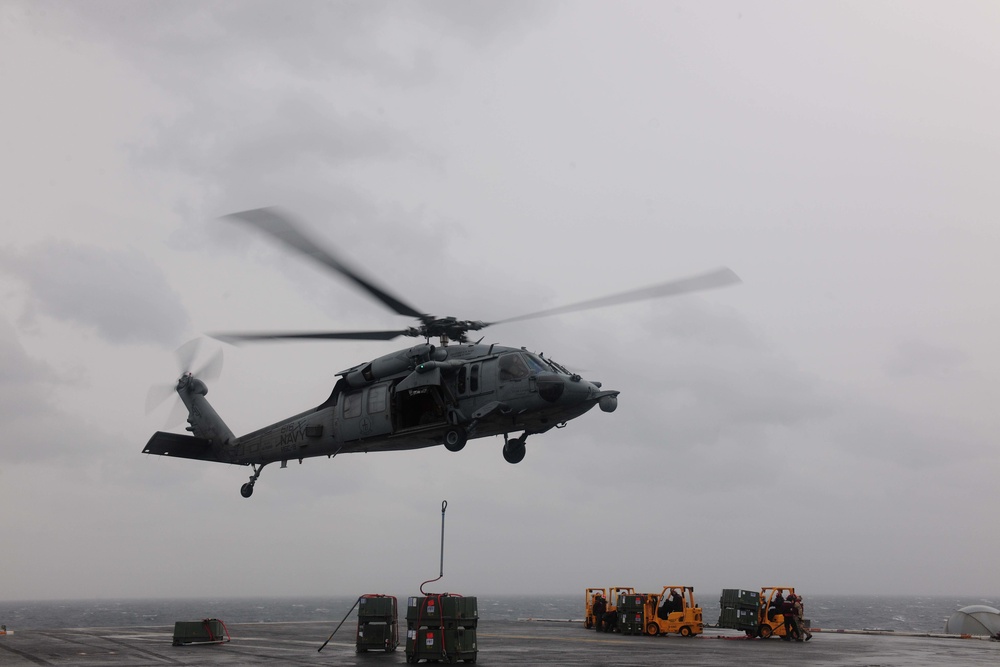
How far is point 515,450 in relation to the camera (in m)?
23.9

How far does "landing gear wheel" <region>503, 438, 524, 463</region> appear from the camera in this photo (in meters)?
23.8

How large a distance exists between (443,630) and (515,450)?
5.91m

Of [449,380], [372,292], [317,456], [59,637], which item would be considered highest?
[372,292]

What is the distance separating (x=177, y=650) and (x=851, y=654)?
1824cm

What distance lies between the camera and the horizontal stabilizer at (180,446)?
94.2ft

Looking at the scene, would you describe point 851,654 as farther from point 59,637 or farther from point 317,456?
point 59,637

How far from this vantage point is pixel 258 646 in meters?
24.8

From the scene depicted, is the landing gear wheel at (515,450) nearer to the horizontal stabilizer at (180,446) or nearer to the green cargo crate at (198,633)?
the green cargo crate at (198,633)

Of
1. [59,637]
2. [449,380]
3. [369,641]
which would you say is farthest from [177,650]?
[449,380]

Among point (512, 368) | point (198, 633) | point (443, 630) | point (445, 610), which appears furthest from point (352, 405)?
point (198, 633)

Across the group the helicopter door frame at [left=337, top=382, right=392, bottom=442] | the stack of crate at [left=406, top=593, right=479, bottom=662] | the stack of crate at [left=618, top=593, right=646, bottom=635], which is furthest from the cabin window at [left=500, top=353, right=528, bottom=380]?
the stack of crate at [left=618, top=593, right=646, bottom=635]

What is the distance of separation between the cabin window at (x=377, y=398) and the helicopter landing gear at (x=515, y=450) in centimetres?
379

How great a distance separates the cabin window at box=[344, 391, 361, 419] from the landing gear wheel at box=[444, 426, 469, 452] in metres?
3.48

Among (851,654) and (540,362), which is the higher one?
(540,362)
